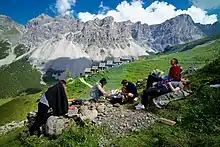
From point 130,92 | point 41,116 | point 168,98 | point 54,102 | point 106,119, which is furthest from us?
point 130,92

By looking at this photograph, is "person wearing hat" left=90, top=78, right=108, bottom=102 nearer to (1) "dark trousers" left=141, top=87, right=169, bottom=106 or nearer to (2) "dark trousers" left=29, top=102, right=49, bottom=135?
(1) "dark trousers" left=141, top=87, right=169, bottom=106

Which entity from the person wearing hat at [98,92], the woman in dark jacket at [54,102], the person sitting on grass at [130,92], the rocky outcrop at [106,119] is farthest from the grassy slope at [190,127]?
the person wearing hat at [98,92]

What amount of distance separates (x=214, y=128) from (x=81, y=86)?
143 feet

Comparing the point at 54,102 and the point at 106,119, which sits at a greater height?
the point at 54,102

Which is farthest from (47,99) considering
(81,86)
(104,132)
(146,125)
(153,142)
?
(81,86)

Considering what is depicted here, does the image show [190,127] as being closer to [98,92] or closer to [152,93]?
[152,93]

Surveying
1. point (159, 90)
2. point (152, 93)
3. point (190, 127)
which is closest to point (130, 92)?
point (152, 93)

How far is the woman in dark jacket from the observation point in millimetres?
16734

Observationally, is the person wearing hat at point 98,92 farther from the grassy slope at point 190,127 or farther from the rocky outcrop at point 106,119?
the grassy slope at point 190,127

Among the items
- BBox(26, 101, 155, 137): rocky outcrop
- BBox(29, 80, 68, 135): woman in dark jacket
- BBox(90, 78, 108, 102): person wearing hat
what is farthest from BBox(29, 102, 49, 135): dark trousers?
BBox(90, 78, 108, 102): person wearing hat

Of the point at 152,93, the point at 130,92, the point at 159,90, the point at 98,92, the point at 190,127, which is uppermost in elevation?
the point at 159,90

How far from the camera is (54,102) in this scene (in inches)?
659

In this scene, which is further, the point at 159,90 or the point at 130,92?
the point at 130,92

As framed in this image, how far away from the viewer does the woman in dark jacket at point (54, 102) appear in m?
16.7
